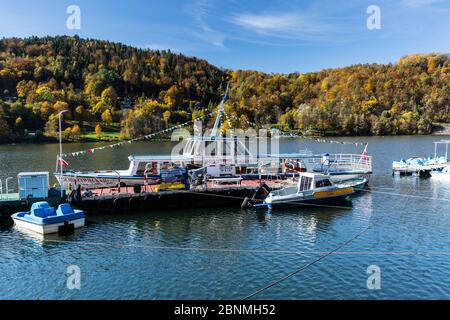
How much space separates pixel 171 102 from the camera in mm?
177125

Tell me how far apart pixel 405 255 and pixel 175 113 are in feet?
463

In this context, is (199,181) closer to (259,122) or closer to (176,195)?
(176,195)

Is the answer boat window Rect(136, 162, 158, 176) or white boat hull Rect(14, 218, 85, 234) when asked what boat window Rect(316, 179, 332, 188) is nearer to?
boat window Rect(136, 162, 158, 176)

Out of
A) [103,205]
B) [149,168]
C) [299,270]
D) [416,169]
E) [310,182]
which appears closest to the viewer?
[299,270]

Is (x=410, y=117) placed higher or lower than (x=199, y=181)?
higher

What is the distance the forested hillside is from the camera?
132000 millimetres

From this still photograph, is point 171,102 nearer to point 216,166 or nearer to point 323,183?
point 216,166

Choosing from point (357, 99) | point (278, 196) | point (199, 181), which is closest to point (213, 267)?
point (278, 196)

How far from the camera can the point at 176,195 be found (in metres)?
35.4

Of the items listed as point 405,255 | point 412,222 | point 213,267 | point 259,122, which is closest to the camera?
point 213,267

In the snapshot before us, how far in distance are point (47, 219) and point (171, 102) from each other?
153 meters

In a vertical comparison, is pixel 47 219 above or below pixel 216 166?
below

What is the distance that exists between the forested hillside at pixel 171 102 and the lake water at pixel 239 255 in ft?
328

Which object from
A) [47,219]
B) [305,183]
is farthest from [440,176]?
[47,219]
